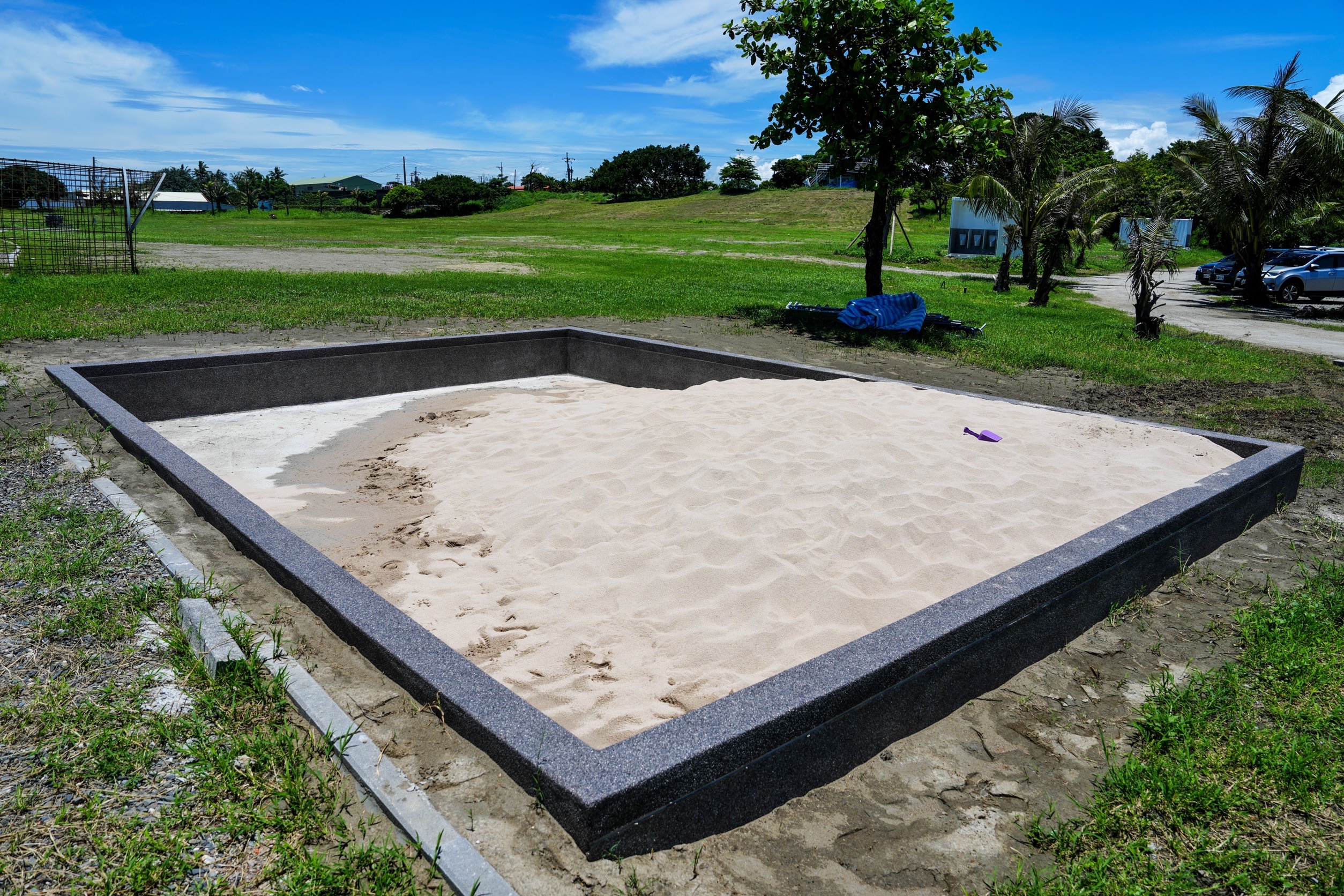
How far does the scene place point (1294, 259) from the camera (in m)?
25.9

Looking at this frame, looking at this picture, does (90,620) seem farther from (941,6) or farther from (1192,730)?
(941,6)

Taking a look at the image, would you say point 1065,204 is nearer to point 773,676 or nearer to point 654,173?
point 773,676

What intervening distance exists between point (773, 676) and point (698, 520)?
176cm

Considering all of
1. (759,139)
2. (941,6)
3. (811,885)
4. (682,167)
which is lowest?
(811,885)

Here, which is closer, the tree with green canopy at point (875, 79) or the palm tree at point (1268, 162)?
the tree with green canopy at point (875, 79)

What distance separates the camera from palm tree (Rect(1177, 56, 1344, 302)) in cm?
2105

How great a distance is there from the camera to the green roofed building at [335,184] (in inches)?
4653

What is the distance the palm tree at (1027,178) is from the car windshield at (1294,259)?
7.91m

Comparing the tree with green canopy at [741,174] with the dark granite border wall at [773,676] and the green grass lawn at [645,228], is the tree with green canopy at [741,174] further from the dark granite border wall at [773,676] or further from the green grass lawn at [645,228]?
the dark granite border wall at [773,676]

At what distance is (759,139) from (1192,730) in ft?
42.1

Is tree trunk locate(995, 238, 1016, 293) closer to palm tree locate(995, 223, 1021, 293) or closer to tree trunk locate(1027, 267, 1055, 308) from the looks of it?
palm tree locate(995, 223, 1021, 293)

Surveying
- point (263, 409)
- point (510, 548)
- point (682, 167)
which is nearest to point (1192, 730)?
point (510, 548)

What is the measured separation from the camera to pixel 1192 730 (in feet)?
9.92

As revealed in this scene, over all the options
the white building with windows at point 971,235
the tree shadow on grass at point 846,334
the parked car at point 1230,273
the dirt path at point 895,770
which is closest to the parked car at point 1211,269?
the parked car at point 1230,273
